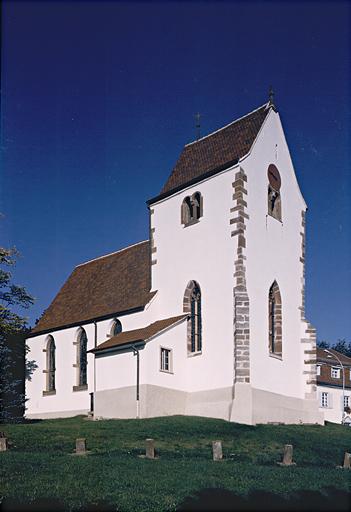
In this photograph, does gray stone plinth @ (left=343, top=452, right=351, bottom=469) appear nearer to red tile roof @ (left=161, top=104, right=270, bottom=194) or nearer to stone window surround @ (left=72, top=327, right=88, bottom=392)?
red tile roof @ (left=161, top=104, right=270, bottom=194)

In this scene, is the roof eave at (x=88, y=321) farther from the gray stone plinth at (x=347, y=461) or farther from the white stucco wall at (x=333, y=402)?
the white stucco wall at (x=333, y=402)

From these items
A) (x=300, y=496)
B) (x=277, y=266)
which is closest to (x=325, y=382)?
(x=277, y=266)

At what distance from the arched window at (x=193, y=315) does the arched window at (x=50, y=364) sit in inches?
465

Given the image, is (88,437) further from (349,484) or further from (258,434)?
(349,484)

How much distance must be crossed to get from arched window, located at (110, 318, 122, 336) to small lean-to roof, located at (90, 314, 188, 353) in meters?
1.30

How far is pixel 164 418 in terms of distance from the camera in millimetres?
37906

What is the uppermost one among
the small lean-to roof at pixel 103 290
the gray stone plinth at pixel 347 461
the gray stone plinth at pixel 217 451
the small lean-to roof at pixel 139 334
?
the small lean-to roof at pixel 103 290

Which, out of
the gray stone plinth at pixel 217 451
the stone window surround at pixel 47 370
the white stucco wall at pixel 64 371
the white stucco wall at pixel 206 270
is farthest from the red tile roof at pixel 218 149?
the gray stone plinth at pixel 217 451

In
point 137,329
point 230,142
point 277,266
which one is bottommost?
point 137,329

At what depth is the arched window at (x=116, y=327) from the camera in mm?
45719

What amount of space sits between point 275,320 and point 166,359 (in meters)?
5.90

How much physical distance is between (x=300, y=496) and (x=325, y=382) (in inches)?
2269

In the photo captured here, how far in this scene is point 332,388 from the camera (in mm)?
81250

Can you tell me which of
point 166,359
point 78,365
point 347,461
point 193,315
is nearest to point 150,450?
point 347,461
